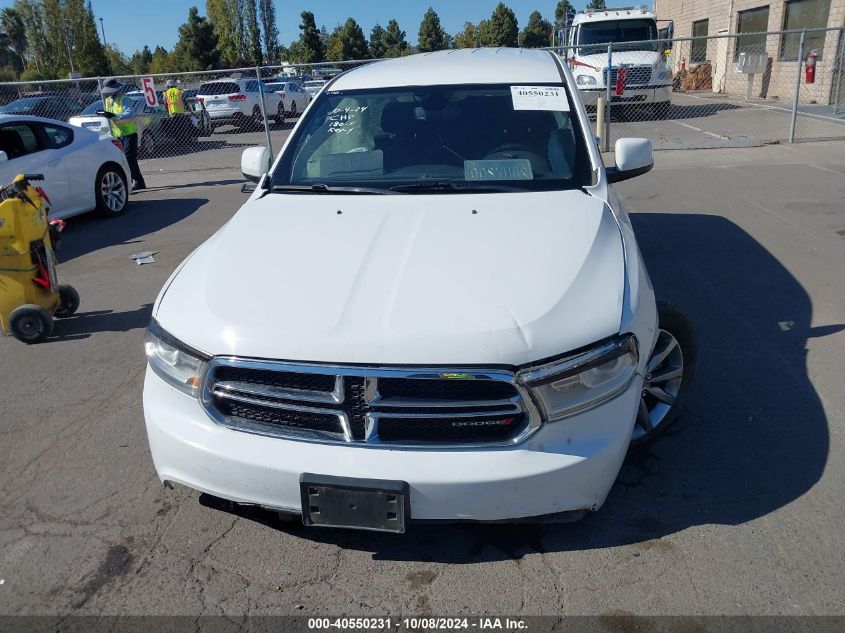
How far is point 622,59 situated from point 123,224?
1263cm

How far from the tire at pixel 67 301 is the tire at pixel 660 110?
15729mm

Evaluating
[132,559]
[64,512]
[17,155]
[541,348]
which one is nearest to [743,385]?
[541,348]

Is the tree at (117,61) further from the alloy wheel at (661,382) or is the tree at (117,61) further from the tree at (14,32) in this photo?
the alloy wheel at (661,382)

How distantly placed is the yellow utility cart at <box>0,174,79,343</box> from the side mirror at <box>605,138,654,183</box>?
414cm

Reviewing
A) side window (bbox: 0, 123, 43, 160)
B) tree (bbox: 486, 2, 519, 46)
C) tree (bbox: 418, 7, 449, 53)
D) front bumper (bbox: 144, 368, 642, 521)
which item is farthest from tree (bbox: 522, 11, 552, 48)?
front bumper (bbox: 144, 368, 642, 521)

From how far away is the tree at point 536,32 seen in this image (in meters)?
76.6

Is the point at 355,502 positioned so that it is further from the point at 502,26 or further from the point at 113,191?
the point at 502,26

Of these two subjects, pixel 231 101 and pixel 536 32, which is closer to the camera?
pixel 231 101

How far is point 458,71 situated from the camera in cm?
452

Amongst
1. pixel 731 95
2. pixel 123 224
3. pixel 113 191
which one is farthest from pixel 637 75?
pixel 123 224

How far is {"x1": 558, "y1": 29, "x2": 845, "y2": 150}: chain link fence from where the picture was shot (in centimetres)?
1426

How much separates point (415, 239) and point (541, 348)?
37.0 inches

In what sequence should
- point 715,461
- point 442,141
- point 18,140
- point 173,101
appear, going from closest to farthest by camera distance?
point 715,461 → point 442,141 → point 18,140 → point 173,101

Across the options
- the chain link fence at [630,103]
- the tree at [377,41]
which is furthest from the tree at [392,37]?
the chain link fence at [630,103]
